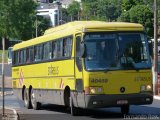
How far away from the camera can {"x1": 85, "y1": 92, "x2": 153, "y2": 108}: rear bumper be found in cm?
1942

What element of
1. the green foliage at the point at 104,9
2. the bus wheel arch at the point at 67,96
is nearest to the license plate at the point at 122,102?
the bus wheel arch at the point at 67,96

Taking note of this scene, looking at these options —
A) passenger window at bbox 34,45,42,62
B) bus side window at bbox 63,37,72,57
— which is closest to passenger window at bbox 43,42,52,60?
passenger window at bbox 34,45,42,62

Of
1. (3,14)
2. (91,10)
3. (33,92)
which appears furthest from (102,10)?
(33,92)

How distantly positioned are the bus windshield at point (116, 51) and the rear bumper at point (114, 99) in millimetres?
874

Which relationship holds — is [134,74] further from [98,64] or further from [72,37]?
[72,37]

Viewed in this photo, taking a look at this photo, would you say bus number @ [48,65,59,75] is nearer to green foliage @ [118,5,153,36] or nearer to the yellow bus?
the yellow bus

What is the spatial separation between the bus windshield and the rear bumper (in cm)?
87

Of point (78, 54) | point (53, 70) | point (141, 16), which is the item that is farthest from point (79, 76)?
point (141, 16)

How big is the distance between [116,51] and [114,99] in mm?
1515

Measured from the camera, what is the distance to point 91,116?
2089 centimetres

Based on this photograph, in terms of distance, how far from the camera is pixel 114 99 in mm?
19547

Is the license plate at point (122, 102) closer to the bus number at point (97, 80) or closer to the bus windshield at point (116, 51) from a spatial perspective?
the bus number at point (97, 80)

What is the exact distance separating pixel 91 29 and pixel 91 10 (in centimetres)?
12417

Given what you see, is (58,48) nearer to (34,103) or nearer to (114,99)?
(114,99)
